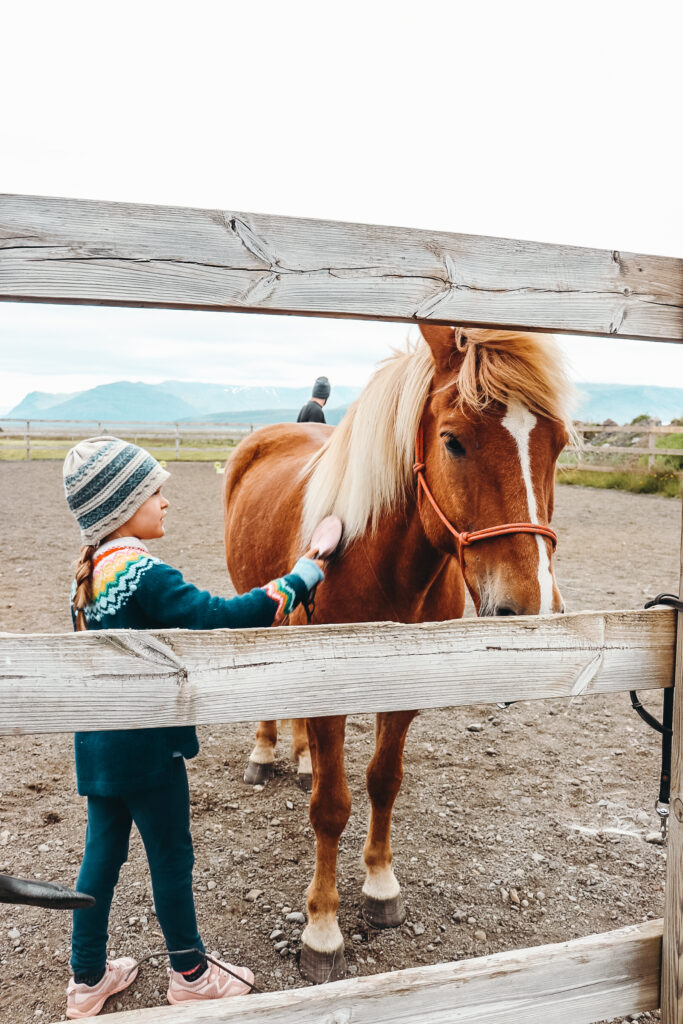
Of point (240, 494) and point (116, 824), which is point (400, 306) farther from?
point (240, 494)

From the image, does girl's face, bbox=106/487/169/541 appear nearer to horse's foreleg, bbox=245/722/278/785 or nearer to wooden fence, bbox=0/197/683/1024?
wooden fence, bbox=0/197/683/1024

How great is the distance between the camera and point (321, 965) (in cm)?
235

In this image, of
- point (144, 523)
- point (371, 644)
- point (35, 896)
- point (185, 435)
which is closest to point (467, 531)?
point (371, 644)

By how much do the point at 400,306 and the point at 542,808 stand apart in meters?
3.00

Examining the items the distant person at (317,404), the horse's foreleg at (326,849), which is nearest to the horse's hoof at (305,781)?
the horse's foreleg at (326,849)

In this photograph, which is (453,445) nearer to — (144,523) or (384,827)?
(144,523)

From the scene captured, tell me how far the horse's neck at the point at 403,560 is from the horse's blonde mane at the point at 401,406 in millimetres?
52

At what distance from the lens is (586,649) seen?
141cm

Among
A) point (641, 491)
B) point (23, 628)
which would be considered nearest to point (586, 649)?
point (23, 628)

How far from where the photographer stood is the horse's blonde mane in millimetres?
1868

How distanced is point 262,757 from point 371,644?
2.67 meters

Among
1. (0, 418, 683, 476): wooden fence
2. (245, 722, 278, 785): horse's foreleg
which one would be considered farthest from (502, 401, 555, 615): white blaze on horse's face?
(0, 418, 683, 476): wooden fence

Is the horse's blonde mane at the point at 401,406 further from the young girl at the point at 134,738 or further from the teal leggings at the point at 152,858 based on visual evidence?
the teal leggings at the point at 152,858

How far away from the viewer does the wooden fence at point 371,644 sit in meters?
1.15
